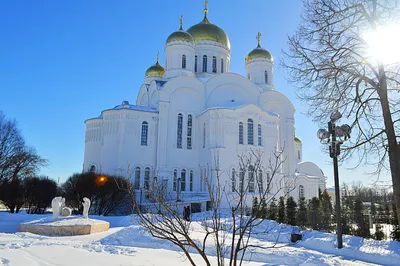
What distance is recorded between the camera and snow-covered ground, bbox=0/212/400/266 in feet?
21.8

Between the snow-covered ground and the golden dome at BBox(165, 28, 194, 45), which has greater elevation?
the golden dome at BBox(165, 28, 194, 45)

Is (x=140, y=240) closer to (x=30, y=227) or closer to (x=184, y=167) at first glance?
(x=30, y=227)

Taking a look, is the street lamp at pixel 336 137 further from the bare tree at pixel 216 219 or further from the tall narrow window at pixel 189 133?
the tall narrow window at pixel 189 133

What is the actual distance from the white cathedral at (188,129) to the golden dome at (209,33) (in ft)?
3.26

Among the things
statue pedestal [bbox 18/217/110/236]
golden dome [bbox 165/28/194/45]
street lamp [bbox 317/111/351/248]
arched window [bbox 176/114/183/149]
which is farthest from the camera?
golden dome [bbox 165/28/194/45]

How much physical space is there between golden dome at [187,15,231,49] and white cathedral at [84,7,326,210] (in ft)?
3.26

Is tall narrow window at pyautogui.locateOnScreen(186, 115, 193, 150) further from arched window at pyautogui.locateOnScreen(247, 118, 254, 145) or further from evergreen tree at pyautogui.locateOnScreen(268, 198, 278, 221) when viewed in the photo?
evergreen tree at pyautogui.locateOnScreen(268, 198, 278, 221)

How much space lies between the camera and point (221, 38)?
3275 cm

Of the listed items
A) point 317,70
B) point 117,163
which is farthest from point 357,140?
point 117,163

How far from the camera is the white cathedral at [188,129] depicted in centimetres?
2620

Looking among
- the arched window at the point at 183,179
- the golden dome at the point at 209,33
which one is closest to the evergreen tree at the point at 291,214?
the arched window at the point at 183,179

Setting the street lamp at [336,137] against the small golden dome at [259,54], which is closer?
the street lamp at [336,137]

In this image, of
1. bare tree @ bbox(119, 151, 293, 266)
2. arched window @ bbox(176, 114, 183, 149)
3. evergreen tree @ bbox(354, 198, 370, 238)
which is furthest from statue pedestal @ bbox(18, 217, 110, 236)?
arched window @ bbox(176, 114, 183, 149)

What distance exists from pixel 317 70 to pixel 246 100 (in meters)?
21.9
